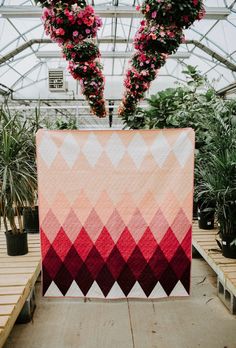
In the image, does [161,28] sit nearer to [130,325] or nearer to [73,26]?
[73,26]

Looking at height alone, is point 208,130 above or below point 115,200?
above

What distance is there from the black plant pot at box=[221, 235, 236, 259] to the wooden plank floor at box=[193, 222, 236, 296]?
0.13 ft

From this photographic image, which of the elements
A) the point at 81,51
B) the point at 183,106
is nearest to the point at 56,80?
the point at 81,51

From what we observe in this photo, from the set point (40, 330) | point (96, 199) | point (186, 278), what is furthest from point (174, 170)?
point (40, 330)

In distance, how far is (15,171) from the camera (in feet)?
8.30

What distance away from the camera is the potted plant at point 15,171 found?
8.25ft

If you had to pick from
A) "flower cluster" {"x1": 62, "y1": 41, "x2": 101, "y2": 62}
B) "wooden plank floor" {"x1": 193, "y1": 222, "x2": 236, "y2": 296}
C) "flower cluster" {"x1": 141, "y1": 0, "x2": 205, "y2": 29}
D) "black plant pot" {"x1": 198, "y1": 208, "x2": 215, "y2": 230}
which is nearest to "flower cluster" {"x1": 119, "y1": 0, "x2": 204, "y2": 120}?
"flower cluster" {"x1": 141, "y1": 0, "x2": 205, "y2": 29}

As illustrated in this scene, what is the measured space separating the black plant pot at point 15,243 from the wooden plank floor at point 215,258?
5.23 feet

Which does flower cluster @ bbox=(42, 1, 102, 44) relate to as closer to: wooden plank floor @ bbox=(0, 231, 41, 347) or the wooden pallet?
wooden plank floor @ bbox=(0, 231, 41, 347)

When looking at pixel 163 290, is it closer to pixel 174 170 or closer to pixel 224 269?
pixel 224 269

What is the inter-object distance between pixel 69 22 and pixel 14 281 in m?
2.14

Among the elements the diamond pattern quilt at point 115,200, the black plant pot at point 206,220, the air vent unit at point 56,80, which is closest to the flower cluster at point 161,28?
the diamond pattern quilt at point 115,200

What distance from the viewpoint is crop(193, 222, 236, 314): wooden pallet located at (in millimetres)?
2396

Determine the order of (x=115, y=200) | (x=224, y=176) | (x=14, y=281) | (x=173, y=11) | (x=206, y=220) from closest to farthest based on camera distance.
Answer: (x=115, y=200) → (x=14, y=281) → (x=173, y=11) → (x=224, y=176) → (x=206, y=220)
